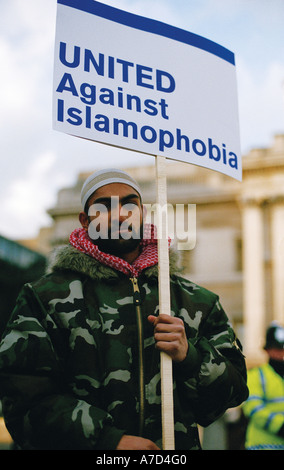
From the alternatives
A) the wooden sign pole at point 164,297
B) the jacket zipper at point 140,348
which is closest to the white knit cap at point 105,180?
the wooden sign pole at point 164,297

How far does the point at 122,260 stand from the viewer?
6.34 feet

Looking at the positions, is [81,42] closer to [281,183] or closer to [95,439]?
[95,439]

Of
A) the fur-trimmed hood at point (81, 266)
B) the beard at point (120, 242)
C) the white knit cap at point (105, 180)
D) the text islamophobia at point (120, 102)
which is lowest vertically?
the fur-trimmed hood at point (81, 266)

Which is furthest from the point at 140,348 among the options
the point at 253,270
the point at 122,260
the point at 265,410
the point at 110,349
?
the point at 253,270

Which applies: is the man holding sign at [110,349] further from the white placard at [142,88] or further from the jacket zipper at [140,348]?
the white placard at [142,88]

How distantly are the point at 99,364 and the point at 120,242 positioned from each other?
0.42 meters

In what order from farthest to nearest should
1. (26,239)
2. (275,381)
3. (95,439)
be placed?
(26,239) → (275,381) → (95,439)

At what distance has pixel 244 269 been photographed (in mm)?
21797

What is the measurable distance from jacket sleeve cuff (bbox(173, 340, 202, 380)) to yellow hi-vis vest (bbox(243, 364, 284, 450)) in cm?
200

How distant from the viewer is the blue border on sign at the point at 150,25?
2143 mm

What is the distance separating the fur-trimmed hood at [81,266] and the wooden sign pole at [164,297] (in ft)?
0.31

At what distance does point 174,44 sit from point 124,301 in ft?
3.59

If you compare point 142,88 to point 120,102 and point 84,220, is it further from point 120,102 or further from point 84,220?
point 84,220

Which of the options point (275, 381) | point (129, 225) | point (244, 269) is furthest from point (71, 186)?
point (129, 225)
